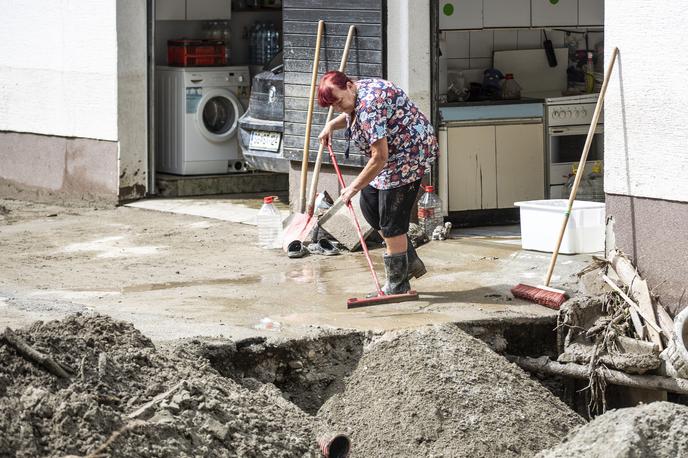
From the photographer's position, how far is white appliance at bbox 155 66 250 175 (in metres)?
13.6

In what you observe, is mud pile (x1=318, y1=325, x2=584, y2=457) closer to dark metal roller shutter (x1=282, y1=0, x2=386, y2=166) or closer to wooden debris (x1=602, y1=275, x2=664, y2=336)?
wooden debris (x1=602, y1=275, x2=664, y2=336)

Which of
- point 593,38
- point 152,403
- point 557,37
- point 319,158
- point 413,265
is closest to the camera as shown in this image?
point 152,403

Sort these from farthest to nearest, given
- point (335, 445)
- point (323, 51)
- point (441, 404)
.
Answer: point (323, 51) → point (441, 404) → point (335, 445)

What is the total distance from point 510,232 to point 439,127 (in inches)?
45.0

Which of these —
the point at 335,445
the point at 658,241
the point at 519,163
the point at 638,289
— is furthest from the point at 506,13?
the point at 335,445

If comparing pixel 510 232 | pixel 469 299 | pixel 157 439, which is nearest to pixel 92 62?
pixel 510 232

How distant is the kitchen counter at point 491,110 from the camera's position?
36.6 ft

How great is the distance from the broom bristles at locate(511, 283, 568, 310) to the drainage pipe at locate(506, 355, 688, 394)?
47 centimetres

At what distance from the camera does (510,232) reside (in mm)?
11266

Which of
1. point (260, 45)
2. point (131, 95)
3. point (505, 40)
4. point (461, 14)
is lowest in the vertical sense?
point (131, 95)

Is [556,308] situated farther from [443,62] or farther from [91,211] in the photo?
[91,211]

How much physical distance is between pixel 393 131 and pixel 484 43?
411 centimetres

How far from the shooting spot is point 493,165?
37.5ft

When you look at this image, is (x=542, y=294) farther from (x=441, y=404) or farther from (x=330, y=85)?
(x=330, y=85)
